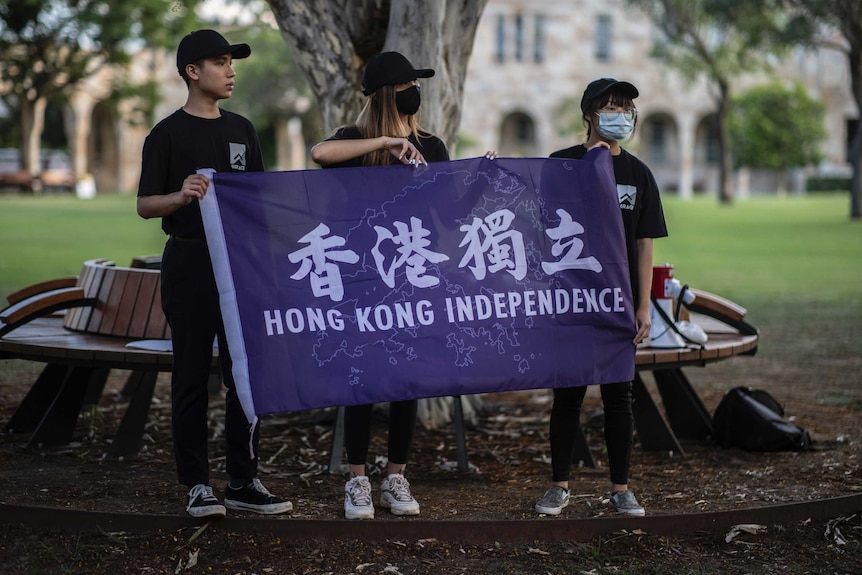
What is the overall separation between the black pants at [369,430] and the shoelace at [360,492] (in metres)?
0.09

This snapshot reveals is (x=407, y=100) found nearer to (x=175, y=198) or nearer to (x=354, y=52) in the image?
(x=175, y=198)

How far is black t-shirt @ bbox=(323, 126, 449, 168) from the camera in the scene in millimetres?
4867

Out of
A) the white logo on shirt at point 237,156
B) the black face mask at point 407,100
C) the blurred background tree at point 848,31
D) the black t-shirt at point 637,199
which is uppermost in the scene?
the blurred background tree at point 848,31

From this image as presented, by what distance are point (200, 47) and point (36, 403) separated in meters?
3.06

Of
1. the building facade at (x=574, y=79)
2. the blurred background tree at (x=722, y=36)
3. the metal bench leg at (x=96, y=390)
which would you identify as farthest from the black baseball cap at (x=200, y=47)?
the building facade at (x=574, y=79)

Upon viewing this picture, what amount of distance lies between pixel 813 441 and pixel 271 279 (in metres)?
3.69

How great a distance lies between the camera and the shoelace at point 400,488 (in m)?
5.01

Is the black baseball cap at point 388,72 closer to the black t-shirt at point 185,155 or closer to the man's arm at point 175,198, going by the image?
the black t-shirt at point 185,155

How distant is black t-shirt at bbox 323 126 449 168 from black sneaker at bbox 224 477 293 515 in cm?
139

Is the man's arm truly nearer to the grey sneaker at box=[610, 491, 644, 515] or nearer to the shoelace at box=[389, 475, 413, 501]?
the shoelace at box=[389, 475, 413, 501]

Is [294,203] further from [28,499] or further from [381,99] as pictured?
[28,499]

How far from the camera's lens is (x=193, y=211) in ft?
15.4

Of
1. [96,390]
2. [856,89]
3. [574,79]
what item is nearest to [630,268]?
[96,390]

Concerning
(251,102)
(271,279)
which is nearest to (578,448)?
(271,279)
